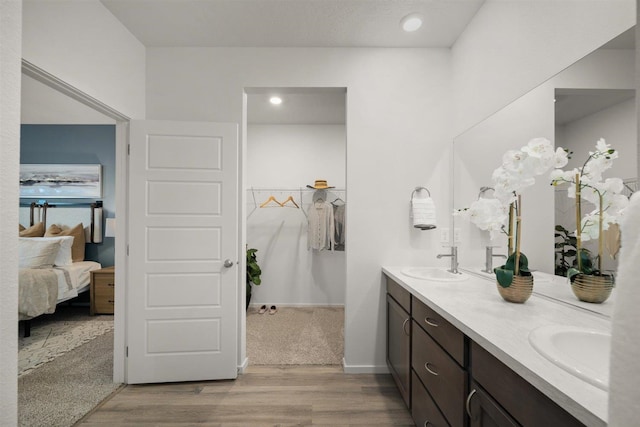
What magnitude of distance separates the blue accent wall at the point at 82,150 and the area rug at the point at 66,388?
1791mm

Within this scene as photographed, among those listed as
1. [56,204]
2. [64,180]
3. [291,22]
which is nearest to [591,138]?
[291,22]

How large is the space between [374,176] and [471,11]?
4.34 ft

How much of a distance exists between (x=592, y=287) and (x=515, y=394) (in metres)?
0.65

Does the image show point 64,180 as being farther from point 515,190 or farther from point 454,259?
point 515,190

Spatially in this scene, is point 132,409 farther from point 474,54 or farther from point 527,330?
point 474,54

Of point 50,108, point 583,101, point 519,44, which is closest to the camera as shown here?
point 583,101

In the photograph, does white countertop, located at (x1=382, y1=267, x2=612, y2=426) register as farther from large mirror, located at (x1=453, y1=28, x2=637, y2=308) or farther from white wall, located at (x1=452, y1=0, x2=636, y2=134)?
white wall, located at (x1=452, y1=0, x2=636, y2=134)

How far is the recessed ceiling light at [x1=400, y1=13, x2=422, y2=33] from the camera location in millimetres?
1885

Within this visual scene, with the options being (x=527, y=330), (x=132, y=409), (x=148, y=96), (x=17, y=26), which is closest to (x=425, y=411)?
(x=527, y=330)

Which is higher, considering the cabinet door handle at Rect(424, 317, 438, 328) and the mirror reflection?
the mirror reflection

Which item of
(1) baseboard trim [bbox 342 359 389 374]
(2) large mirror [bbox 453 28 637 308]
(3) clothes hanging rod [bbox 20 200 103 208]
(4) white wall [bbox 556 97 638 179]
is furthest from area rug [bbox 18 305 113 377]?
(4) white wall [bbox 556 97 638 179]

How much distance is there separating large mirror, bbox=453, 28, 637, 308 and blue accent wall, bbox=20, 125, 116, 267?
4610 mm

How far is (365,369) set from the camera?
2.17 m

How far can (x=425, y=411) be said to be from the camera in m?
1.36
